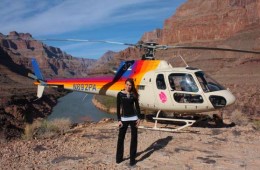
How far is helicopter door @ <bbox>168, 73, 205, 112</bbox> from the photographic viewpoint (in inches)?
390

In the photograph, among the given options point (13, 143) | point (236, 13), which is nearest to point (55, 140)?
point (13, 143)

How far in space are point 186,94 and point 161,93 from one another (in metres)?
0.80

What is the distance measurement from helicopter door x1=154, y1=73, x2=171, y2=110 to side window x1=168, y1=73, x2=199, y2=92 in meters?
0.25

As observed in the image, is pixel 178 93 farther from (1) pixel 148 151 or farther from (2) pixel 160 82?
(1) pixel 148 151

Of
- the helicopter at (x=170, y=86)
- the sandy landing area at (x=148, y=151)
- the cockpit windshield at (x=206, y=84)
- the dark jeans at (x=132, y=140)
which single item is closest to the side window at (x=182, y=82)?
the helicopter at (x=170, y=86)

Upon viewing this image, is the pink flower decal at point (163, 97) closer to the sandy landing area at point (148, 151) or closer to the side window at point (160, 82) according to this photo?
the side window at point (160, 82)

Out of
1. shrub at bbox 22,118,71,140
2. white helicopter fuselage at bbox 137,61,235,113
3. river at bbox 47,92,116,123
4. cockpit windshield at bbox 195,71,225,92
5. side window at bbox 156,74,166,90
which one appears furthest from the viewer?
river at bbox 47,92,116,123

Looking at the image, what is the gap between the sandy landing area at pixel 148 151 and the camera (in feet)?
21.9

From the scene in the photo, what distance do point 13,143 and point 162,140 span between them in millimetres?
3752

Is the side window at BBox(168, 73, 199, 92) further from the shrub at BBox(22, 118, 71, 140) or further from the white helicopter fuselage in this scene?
the shrub at BBox(22, 118, 71, 140)

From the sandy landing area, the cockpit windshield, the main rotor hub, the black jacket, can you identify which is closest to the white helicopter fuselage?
the cockpit windshield

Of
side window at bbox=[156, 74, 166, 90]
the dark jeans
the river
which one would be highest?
side window at bbox=[156, 74, 166, 90]

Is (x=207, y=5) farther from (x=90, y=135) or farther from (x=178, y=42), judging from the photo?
(x=90, y=135)

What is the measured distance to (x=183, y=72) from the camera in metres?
10.1
